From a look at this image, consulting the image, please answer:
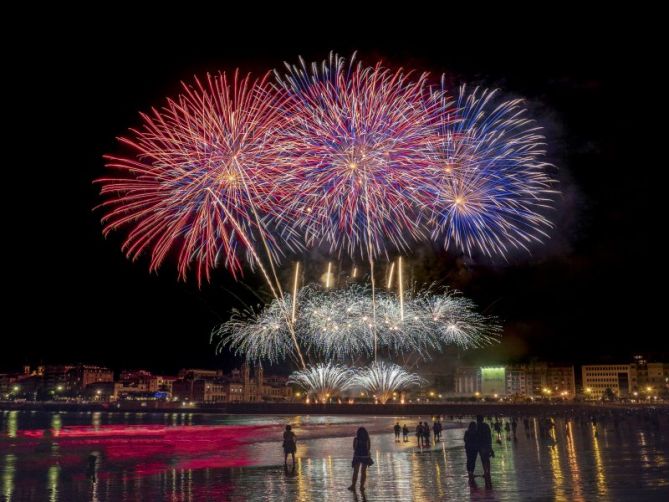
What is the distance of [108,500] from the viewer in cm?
1319

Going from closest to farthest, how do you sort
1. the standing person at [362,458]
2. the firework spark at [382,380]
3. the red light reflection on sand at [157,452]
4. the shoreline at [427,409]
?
1. the standing person at [362,458]
2. the red light reflection on sand at [157,452]
3. the shoreline at [427,409]
4. the firework spark at [382,380]

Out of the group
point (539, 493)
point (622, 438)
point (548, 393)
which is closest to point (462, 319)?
point (622, 438)

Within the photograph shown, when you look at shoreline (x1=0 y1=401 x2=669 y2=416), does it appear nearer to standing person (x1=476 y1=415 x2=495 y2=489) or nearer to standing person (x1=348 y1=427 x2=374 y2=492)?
standing person (x1=476 y1=415 x2=495 y2=489)

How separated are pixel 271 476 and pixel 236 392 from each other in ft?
603

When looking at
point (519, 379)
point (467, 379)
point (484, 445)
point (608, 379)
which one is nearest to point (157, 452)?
point (484, 445)

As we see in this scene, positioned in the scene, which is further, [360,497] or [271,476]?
[271,476]

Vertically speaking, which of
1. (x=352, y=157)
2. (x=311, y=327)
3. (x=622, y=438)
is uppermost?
(x=352, y=157)

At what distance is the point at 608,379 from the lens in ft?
547

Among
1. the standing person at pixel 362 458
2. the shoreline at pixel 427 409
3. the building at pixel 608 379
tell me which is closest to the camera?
the standing person at pixel 362 458

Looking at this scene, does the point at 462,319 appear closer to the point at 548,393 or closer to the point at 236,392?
the point at 548,393

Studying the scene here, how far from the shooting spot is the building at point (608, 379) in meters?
162

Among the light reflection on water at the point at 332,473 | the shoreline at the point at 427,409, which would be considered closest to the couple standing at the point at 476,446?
the light reflection on water at the point at 332,473

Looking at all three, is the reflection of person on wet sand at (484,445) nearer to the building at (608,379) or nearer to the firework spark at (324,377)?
the firework spark at (324,377)

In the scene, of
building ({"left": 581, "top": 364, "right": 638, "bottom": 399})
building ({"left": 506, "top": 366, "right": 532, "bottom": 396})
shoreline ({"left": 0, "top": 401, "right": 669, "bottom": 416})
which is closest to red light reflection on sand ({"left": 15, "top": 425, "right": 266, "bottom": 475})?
shoreline ({"left": 0, "top": 401, "right": 669, "bottom": 416})
